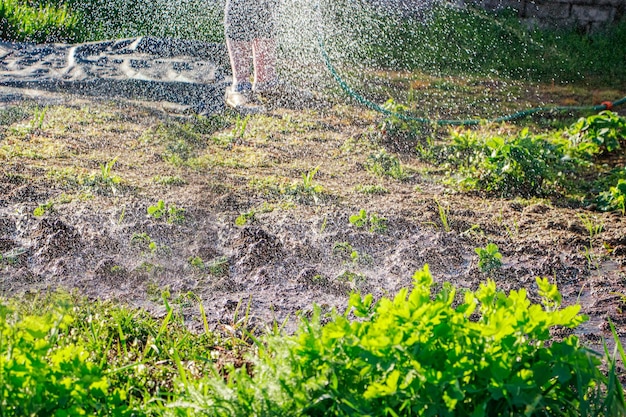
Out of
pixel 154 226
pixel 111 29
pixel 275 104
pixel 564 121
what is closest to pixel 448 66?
pixel 564 121

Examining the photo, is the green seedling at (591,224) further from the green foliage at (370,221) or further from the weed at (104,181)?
the weed at (104,181)

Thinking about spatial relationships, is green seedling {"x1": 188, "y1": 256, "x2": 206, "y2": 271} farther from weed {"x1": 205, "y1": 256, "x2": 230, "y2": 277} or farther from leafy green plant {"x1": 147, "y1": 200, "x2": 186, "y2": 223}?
leafy green plant {"x1": 147, "y1": 200, "x2": 186, "y2": 223}

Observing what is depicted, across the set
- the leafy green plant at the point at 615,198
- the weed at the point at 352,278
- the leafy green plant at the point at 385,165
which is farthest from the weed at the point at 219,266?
the leafy green plant at the point at 615,198

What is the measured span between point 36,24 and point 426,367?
667 cm

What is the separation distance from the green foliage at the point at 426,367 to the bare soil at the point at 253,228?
924 millimetres

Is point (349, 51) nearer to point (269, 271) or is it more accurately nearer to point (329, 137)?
point (329, 137)

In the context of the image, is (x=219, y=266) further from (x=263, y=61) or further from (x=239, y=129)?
(x=263, y=61)

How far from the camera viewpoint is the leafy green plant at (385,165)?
406cm

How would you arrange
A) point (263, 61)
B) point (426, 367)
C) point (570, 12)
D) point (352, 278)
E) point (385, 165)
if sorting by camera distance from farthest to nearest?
point (570, 12) → point (263, 61) → point (385, 165) → point (352, 278) → point (426, 367)

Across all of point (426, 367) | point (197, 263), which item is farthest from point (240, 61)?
point (426, 367)

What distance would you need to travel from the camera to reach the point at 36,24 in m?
7.10

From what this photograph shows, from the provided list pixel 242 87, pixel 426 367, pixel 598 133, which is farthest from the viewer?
pixel 242 87

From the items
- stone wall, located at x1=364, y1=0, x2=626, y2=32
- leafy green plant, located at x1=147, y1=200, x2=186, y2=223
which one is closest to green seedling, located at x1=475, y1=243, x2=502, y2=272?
leafy green plant, located at x1=147, y1=200, x2=186, y2=223

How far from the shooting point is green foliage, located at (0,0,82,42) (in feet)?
23.0
